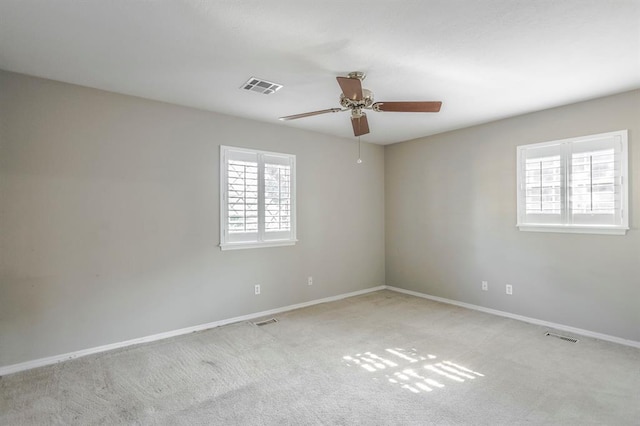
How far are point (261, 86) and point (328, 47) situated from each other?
37.9 inches

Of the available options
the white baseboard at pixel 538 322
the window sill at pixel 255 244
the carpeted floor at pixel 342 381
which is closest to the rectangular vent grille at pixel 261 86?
the window sill at pixel 255 244

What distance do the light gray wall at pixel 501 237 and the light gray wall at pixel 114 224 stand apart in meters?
1.96

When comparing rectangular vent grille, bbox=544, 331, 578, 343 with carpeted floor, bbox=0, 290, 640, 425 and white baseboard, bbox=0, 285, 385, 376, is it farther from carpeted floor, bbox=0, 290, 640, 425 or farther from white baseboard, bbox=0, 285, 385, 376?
white baseboard, bbox=0, 285, 385, 376

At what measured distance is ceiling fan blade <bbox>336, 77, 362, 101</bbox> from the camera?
2404 millimetres

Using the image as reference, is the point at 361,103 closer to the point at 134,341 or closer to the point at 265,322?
the point at 265,322

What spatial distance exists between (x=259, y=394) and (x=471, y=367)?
1.85 m

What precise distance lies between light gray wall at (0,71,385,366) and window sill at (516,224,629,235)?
3.04 metres

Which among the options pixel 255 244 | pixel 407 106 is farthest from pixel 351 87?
pixel 255 244

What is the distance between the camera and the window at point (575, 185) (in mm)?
3376

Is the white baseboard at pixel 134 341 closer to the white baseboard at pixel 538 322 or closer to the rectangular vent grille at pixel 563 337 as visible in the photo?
the white baseboard at pixel 538 322

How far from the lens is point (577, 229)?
3.63 meters

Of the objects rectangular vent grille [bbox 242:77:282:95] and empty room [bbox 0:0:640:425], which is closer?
empty room [bbox 0:0:640:425]

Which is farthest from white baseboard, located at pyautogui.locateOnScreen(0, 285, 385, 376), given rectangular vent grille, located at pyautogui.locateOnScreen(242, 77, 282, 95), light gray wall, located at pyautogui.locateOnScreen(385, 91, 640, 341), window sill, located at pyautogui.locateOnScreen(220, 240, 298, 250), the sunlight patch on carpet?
rectangular vent grille, located at pyautogui.locateOnScreen(242, 77, 282, 95)

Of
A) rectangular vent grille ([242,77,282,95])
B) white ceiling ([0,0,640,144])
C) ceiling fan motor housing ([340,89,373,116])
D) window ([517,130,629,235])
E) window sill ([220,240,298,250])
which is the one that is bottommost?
window sill ([220,240,298,250])
